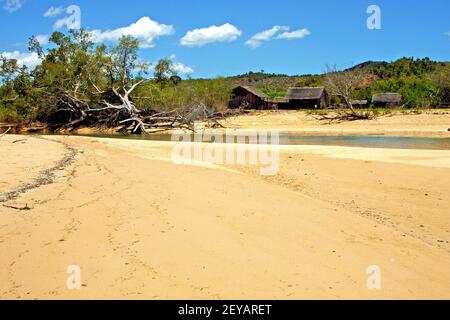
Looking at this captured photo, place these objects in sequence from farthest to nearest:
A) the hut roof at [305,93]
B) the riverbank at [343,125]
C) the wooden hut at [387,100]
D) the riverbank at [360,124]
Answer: the hut roof at [305,93] → the wooden hut at [387,100] → the riverbank at [343,125] → the riverbank at [360,124]

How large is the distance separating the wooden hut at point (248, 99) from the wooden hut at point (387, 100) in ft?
45.2

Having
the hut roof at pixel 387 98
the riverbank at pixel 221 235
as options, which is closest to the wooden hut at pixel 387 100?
the hut roof at pixel 387 98

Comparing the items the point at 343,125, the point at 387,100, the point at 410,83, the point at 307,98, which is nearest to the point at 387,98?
the point at 387,100

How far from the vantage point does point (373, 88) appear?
199 ft

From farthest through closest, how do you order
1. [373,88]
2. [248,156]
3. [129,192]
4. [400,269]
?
[373,88]
[248,156]
[129,192]
[400,269]

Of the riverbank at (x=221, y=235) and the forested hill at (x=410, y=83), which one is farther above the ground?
the forested hill at (x=410, y=83)

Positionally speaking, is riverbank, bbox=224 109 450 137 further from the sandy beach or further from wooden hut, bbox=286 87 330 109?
the sandy beach

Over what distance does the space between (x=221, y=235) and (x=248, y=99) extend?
52280mm

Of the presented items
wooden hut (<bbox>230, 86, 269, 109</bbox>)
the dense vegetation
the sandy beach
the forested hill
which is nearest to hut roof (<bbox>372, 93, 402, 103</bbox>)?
the forested hill

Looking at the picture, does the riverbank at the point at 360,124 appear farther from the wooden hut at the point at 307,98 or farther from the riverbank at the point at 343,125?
the wooden hut at the point at 307,98

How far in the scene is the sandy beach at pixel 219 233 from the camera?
4613mm
